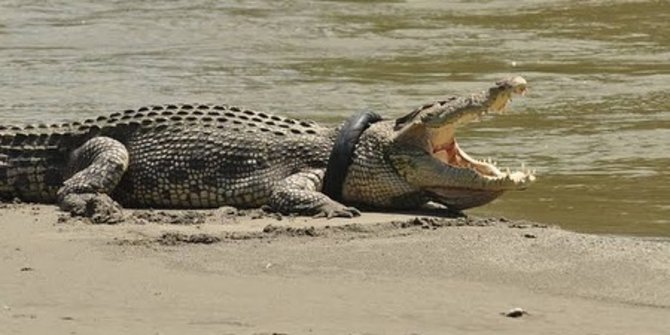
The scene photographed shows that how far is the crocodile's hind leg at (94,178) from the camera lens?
843cm

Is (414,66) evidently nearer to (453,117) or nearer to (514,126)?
(514,126)

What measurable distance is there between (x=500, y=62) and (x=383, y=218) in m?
7.40

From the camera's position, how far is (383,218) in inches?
334

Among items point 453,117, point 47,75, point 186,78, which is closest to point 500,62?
point 186,78

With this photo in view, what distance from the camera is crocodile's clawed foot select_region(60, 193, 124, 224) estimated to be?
8211 mm

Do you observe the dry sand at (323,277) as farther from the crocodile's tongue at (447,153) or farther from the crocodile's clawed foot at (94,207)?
the crocodile's tongue at (447,153)

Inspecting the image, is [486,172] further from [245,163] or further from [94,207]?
[94,207]

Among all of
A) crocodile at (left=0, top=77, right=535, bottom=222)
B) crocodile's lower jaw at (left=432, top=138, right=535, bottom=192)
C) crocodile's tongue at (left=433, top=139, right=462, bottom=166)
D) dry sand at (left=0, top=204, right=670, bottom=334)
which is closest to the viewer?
dry sand at (left=0, top=204, right=670, bottom=334)

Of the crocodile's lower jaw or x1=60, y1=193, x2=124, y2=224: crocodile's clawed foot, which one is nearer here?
x1=60, y1=193, x2=124, y2=224: crocodile's clawed foot

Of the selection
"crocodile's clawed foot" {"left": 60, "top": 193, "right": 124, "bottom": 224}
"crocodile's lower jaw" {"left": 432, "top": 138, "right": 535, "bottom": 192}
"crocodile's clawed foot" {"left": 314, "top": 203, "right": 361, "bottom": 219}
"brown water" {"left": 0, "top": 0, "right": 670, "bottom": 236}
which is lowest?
"brown water" {"left": 0, "top": 0, "right": 670, "bottom": 236}

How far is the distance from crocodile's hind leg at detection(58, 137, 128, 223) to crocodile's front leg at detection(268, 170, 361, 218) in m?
0.88

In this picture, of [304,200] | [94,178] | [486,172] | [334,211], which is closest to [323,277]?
[334,211]

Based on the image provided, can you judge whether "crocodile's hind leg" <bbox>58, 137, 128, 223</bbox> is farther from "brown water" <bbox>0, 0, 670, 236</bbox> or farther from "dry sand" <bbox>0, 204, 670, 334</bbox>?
"brown water" <bbox>0, 0, 670, 236</bbox>

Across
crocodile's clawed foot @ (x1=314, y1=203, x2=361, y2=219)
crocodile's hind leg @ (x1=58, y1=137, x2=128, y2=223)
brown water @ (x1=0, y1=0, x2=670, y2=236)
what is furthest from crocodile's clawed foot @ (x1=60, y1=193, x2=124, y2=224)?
brown water @ (x1=0, y1=0, x2=670, y2=236)
